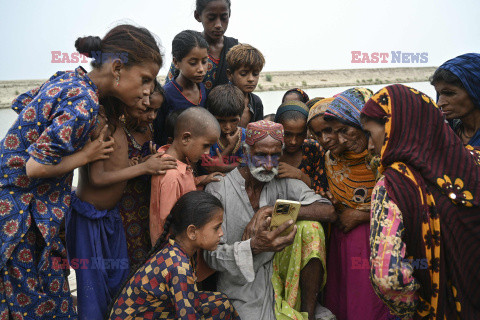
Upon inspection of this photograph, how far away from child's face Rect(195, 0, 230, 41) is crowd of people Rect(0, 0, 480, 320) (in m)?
0.79

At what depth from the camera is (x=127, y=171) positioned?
9.01 ft

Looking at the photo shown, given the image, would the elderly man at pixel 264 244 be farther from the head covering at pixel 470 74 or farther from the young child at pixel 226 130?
the head covering at pixel 470 74

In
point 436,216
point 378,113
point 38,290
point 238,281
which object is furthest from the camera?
point 238,281

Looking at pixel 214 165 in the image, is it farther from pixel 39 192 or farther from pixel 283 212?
pixel 39 192

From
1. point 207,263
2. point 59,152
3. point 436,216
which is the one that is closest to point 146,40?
point 59,152

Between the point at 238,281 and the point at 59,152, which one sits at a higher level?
the point at 59,152

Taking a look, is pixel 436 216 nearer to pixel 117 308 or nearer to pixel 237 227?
pixel 237 227

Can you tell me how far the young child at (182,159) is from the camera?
2.82 metres

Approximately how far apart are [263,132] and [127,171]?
1052mm

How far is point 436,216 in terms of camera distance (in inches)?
82.1

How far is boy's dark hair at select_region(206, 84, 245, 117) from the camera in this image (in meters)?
3.53

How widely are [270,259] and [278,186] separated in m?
0.59

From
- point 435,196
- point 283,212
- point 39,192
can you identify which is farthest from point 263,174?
point 39,192

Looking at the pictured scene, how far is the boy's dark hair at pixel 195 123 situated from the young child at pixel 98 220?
29 cm
